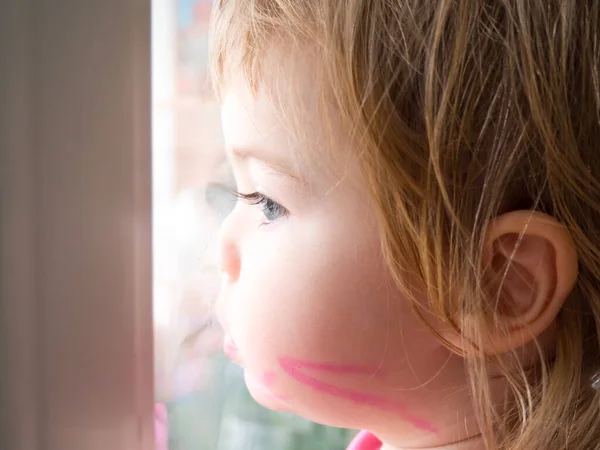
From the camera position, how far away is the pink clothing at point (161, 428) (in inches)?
28.8

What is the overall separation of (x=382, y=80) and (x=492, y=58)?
0.27 feet

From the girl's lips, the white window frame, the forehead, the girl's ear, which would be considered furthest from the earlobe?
the white window frame

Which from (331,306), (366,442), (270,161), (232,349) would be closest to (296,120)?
(270,161)

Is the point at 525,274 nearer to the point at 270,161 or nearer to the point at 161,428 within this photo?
the point at 270,161

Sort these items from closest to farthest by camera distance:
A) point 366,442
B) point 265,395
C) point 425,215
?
point 425,215 → point 265,395 → point 366,442

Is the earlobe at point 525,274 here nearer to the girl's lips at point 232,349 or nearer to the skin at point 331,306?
the skin at point 331,306

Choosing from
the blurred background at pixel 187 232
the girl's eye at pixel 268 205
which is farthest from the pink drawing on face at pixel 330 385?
the blurred background at pixel 187 232

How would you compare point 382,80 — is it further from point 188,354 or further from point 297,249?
point 188,354

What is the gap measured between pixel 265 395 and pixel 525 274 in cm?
26

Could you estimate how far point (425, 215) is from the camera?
1.60ft

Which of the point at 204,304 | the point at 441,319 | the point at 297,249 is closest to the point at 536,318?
the point at 441,319

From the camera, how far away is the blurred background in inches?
27.4

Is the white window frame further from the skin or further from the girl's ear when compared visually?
the girl's ear

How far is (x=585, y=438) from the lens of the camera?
0.53 meters
